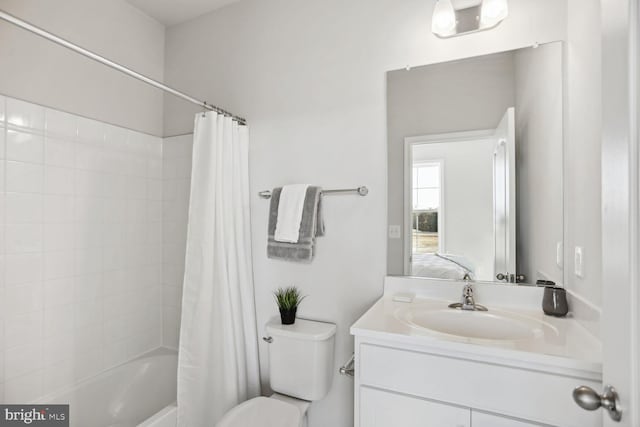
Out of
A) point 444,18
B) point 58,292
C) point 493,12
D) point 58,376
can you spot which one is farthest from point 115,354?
point 493,12

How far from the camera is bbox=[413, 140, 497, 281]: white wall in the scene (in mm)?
1454

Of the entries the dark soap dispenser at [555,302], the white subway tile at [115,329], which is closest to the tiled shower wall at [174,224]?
the white subway tile at [115,329]

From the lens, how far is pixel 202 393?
1615mm

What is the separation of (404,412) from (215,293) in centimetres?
104

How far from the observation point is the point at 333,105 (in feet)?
5.65

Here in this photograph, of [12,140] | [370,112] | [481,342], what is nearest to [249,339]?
[481,342]

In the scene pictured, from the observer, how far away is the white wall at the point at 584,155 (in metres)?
1.03

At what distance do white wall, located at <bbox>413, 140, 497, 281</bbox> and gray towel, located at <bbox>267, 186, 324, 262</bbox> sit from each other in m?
0.59

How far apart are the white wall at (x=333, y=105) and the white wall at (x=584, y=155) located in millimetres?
191

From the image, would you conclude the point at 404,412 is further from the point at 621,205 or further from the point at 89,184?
the point at 89,184

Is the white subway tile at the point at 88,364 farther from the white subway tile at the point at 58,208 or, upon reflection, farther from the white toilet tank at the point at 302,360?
the white toilet tank at the point at 302,360

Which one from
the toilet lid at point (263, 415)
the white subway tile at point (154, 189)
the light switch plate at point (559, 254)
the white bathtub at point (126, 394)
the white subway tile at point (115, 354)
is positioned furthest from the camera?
the white subway tile at point (154, 189)

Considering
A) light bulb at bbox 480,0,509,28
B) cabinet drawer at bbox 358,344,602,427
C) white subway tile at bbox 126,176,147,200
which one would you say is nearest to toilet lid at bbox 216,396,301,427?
cabinet drawer at bbox 358,344,602,427

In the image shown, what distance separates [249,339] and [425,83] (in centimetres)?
160
